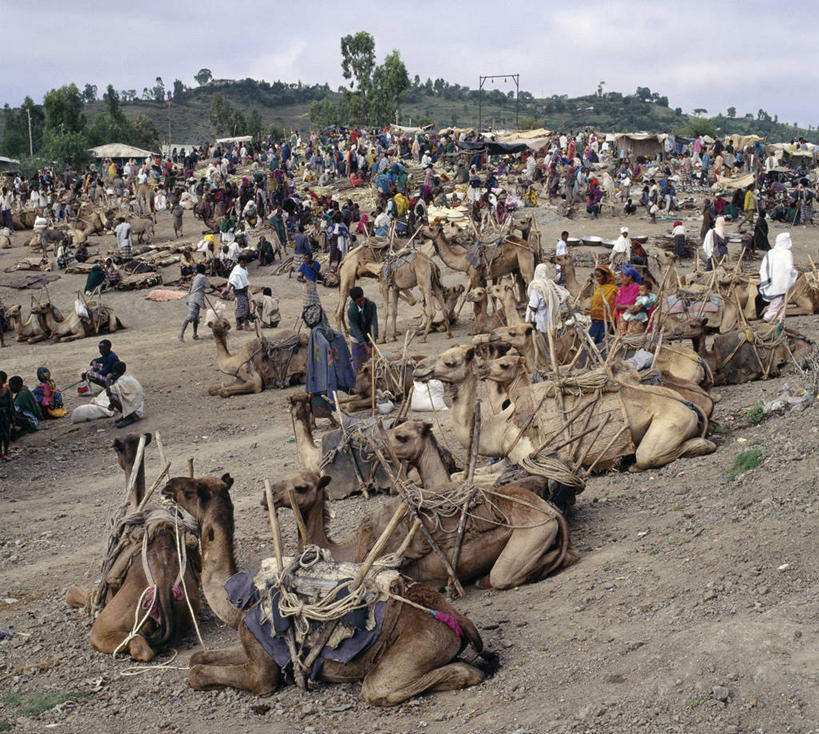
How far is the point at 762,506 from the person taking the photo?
20.5ft

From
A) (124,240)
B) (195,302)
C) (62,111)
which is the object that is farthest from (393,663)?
(62,111)

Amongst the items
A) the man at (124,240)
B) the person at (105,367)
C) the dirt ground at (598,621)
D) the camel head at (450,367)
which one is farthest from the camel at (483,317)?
the man at (124,240)

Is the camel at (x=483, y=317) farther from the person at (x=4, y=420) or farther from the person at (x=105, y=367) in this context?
the person at (x=4, y=420)

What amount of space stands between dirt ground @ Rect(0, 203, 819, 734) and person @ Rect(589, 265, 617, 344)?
7.22ft

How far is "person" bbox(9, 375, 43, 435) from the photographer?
1203 cm

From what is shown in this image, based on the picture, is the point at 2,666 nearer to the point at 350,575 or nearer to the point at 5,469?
the point at 350,575

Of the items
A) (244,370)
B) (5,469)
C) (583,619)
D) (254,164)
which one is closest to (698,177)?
(254,164)

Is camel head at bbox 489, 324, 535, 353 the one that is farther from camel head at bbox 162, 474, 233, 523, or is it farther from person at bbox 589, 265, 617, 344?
camel head at bbox 162, 474, 233, 523

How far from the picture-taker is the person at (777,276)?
1076 centimetres

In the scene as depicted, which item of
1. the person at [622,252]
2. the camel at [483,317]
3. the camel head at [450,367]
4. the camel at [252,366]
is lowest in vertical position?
the camel at [252,366]

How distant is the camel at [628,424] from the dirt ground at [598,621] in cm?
18

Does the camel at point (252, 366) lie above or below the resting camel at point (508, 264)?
below

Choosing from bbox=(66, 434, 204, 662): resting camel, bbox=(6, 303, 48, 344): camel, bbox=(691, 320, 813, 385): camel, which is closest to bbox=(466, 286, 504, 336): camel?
bbox=(691, 320, 813, 385): camel

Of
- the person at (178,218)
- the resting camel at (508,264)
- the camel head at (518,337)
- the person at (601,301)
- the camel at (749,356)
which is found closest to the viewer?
the camel head at (518,337)
